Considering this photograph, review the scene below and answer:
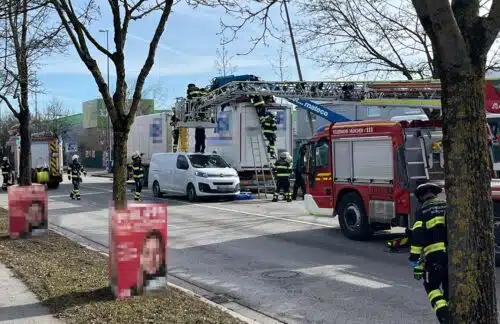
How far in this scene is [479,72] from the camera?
3477 millimetres

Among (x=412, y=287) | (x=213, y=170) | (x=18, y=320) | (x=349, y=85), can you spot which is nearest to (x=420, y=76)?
(x=349, y=85)

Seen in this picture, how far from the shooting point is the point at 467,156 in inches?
133

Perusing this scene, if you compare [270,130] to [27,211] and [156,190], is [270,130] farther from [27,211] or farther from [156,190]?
[27,211]

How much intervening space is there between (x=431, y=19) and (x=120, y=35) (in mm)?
5218

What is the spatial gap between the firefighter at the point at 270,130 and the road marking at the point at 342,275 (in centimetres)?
1287

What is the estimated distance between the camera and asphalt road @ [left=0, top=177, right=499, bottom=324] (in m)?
6.84

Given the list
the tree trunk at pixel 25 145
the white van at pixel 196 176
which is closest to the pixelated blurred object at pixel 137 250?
the tree trunk at pixel 25 145

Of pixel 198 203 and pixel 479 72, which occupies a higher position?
pixel 479 72

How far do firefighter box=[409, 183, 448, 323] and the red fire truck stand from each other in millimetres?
4713

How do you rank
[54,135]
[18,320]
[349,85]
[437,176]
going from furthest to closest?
[54,135]
[349,85]
[437,176]
[18,320]

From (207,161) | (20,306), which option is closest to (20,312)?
(20,306)

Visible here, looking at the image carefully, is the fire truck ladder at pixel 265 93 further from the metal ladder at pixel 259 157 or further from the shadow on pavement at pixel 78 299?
the shadow on pavement at pixel 78 299

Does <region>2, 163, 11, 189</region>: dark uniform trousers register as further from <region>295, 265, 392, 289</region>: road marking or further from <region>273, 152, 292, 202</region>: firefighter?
<region>295, 265, 392, 289</region>: road marking

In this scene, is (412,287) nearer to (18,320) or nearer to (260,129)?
(18,320)
